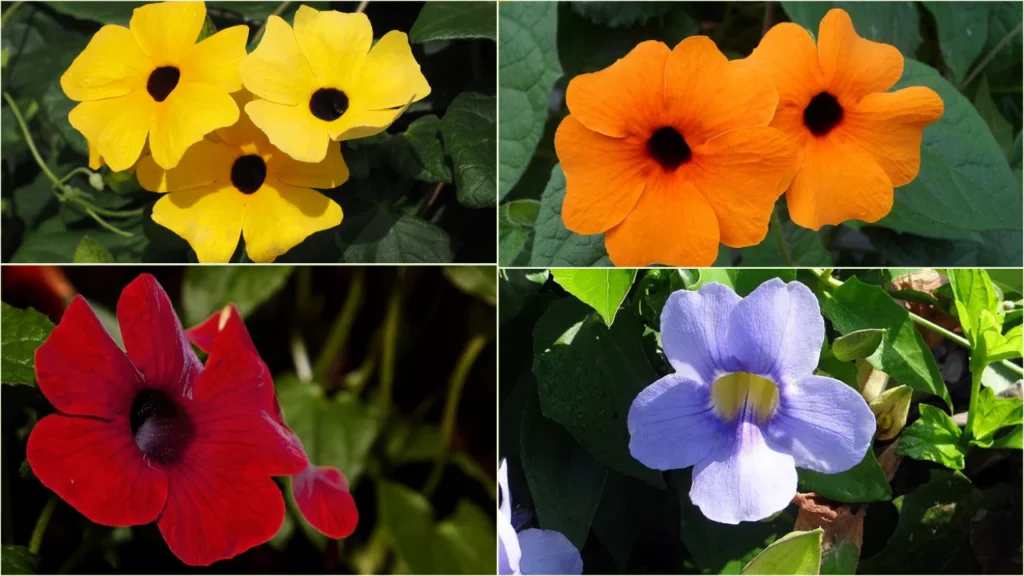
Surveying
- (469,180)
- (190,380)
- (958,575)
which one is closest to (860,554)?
(958,575)

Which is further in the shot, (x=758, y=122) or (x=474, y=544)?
(x=474, y=544)

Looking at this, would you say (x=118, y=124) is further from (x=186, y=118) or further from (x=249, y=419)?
(x=249, y=419)

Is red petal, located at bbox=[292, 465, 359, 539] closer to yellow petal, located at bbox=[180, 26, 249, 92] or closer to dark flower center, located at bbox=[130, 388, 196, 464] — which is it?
dark flower center, located at bbox=[130, 388, 196, 464]

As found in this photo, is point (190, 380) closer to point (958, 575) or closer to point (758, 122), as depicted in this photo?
point (758, 122)

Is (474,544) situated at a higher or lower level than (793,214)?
lower

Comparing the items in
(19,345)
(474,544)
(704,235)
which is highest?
(704,235)

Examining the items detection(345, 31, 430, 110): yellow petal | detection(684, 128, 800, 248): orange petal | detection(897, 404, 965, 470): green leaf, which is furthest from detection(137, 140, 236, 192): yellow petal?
detection(897, 404, 965, 470): green leaf
